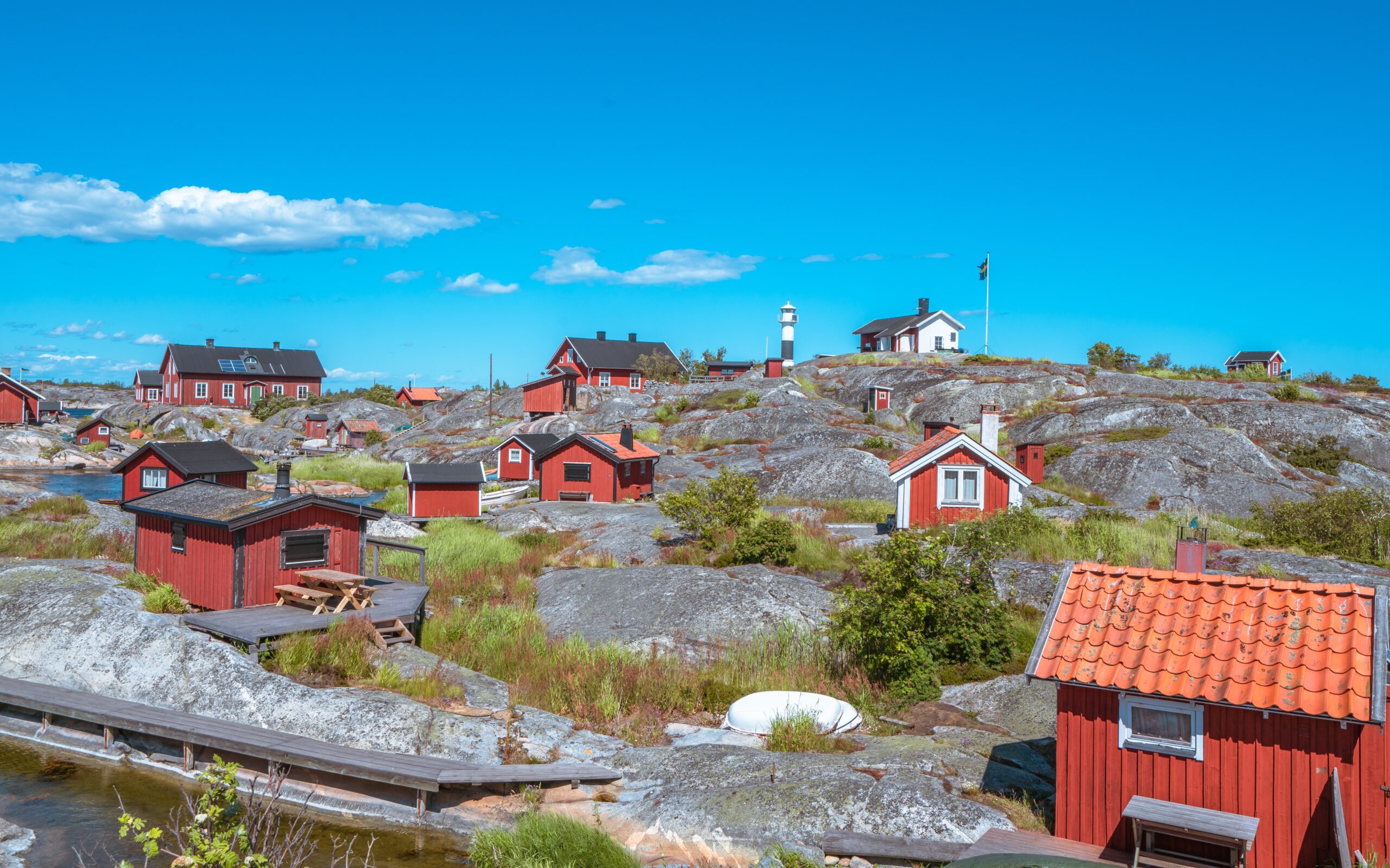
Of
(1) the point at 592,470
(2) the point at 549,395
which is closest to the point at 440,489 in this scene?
(1) the point at 592,470

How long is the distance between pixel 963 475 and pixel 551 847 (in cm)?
2528

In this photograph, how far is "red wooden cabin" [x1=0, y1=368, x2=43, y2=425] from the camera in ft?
255

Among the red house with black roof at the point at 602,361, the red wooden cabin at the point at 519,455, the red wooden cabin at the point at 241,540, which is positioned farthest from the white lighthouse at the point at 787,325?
the red wooden cabin at the point at 241,540

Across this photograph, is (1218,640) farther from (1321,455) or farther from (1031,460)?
(1321,455)

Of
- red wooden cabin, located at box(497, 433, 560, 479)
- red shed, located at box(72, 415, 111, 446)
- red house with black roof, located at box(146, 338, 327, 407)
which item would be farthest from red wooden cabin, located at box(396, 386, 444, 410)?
red wooden cabin, located at box(497, 433, 560, 479)

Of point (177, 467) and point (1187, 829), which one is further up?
point (177, 467)

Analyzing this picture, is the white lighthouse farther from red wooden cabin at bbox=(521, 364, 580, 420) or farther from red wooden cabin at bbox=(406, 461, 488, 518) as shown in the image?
red wooden cabin at bbox=(406, 461, 488, 518)

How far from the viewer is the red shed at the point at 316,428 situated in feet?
269

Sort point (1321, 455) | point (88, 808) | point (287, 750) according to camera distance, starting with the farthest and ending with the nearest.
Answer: point (1321, 455), point (287, 750), point (88, 808)

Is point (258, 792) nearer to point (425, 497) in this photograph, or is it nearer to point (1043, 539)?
point (1043, 539)

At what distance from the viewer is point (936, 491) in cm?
3366

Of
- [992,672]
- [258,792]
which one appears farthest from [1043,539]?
[258,792]

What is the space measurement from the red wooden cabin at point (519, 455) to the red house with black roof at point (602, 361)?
3114 centimetres

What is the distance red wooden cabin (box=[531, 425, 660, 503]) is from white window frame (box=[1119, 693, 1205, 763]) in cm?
3525
